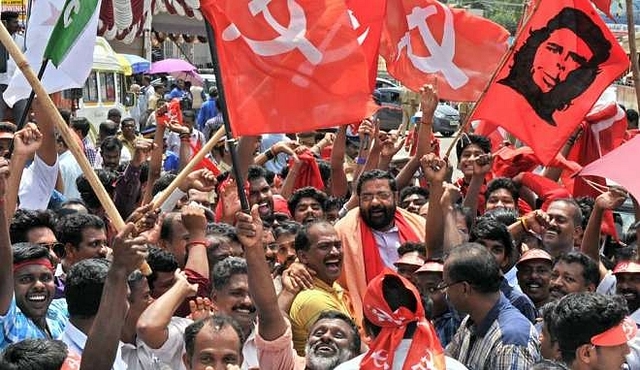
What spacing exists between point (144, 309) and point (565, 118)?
3.36 m

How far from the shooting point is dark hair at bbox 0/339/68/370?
4262 millimetres

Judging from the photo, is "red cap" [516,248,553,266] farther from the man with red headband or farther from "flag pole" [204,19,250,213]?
"flag pole" [204,19,250,213]

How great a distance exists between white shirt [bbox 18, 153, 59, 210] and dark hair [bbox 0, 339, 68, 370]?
297 cm

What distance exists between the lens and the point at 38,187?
722 centimetres

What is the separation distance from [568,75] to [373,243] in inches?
70.7

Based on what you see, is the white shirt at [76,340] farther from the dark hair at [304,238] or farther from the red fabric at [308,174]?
the red fabric at [308,174]

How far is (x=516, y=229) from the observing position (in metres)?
7.36

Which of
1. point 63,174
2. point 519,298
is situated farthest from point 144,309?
point 63,174

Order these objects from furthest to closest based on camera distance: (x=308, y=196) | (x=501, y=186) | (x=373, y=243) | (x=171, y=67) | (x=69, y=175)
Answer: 1. (x=171, y=67)
2. (x=69, y=175)
3. (x=501, y=186)
4. (x=308, y=196)
5. (x=373, y=243)

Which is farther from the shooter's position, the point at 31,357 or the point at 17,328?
the point at 17,328

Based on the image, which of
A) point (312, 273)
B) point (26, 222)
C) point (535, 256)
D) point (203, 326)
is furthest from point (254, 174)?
point (203, 326)

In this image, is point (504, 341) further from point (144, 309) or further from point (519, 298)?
point (144, 309)

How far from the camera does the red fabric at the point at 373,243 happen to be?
6.84 m

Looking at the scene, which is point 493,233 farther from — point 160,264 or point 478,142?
point 478,142
